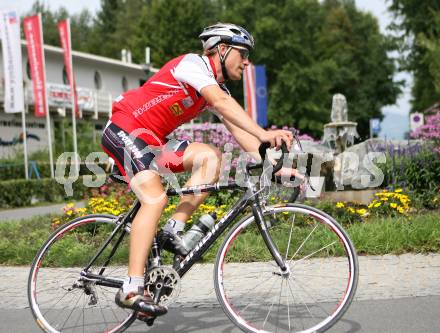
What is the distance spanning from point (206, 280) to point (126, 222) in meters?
2.18

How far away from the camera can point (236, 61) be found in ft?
14.4

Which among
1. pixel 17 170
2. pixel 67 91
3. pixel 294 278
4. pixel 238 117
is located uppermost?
pixel 67 91

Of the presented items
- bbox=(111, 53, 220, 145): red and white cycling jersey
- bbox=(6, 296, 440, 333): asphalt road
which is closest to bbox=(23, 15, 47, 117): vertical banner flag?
bbox=(6, 296, 440, 333): asphalt road

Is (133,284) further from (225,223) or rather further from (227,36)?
(227,36)

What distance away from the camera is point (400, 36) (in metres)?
40.3

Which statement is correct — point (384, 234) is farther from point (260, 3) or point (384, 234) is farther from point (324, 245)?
point (260, 3)

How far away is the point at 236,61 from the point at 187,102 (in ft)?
1.32

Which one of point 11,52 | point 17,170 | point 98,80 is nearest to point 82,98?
point 98,80

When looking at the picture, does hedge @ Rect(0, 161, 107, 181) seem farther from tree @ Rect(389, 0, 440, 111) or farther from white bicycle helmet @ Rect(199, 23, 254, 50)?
white bicycle helmet @ Rect(199, 23, 254, 50)

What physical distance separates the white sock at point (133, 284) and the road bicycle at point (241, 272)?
8cm

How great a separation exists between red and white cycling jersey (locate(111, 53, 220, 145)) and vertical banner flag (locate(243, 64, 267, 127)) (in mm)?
22993

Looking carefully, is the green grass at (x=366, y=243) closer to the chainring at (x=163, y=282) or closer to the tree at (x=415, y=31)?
the chainring at (x=163, y=282)

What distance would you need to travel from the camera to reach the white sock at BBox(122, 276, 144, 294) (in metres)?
4.26

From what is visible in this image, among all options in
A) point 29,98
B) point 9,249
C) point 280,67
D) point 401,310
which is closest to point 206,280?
point 401,310
